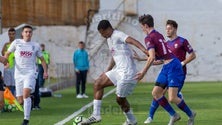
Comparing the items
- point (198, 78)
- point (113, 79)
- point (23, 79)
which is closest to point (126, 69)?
point (113, 79)

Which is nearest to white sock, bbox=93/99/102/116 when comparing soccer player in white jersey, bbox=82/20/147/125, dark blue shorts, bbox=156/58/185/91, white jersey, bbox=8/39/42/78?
soccer player in white jersey, bbox=82/20/147/125

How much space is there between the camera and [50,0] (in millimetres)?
43000

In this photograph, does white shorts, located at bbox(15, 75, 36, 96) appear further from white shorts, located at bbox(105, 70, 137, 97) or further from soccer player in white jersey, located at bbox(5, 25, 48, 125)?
white shorts, located at bbox(105, 70, 137, 97)

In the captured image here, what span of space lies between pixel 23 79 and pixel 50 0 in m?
28.2

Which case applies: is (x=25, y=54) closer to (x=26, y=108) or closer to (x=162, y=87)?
(x=26, y=108)

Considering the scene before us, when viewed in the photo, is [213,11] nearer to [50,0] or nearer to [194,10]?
[194,10]

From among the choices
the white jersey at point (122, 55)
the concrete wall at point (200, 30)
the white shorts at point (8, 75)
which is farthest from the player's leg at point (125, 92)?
the concrete wall at point (200, 30)

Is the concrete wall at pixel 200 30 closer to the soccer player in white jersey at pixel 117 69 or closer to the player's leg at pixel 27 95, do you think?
the player's leg at pixel 27 95

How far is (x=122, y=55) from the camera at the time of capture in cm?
1389

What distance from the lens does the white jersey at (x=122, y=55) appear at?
1384 centimetres

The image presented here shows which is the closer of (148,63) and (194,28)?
(148,63)

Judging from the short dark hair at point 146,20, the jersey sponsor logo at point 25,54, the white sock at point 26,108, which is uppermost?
the short dark hair at point 146,20

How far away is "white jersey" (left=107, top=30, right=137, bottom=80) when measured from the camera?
45.4ft

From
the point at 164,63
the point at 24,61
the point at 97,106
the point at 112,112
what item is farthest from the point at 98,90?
the point at 112,112
